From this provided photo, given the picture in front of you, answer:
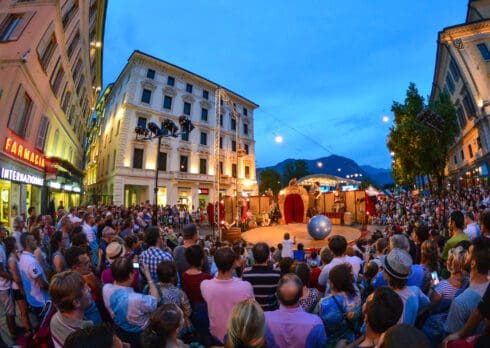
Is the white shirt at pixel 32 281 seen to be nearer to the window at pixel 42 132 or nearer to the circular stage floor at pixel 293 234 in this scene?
the circular stage floor at pixel 293 234

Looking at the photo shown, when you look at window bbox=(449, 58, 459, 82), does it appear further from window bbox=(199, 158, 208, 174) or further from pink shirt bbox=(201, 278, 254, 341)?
pink shirt bbox=(201, 278, 254, 341)

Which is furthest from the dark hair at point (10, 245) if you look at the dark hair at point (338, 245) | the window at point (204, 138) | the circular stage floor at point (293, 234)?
the window at point (204, 138)

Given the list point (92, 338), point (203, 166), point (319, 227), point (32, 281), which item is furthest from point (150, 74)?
point (92, 338)

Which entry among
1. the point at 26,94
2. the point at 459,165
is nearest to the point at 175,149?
the point at 26,94

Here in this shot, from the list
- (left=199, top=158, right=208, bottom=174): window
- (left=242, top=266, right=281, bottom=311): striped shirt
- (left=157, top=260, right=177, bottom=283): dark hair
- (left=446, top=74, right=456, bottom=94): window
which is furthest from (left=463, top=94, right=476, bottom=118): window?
(left=157, top=260, right=177, bottom=283): dark hair

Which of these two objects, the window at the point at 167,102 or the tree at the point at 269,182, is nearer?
the window at the point at 167,102

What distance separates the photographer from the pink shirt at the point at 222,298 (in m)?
2.81

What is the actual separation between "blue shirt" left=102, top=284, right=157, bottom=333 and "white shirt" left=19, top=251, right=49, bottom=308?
2.17 metres

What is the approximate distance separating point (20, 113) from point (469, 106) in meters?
37.5

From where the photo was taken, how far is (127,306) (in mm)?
2688

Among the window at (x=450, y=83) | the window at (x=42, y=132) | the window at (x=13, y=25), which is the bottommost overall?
the window at (x=42, y=132)

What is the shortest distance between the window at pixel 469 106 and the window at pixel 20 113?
36176 mm

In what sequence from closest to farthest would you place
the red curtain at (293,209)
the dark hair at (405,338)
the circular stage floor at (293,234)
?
the dark hair at (405,338)
the circular stage floor at (293,234)
the red curtain at (293,209)

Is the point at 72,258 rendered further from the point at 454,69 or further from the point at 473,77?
the point at 454,69
